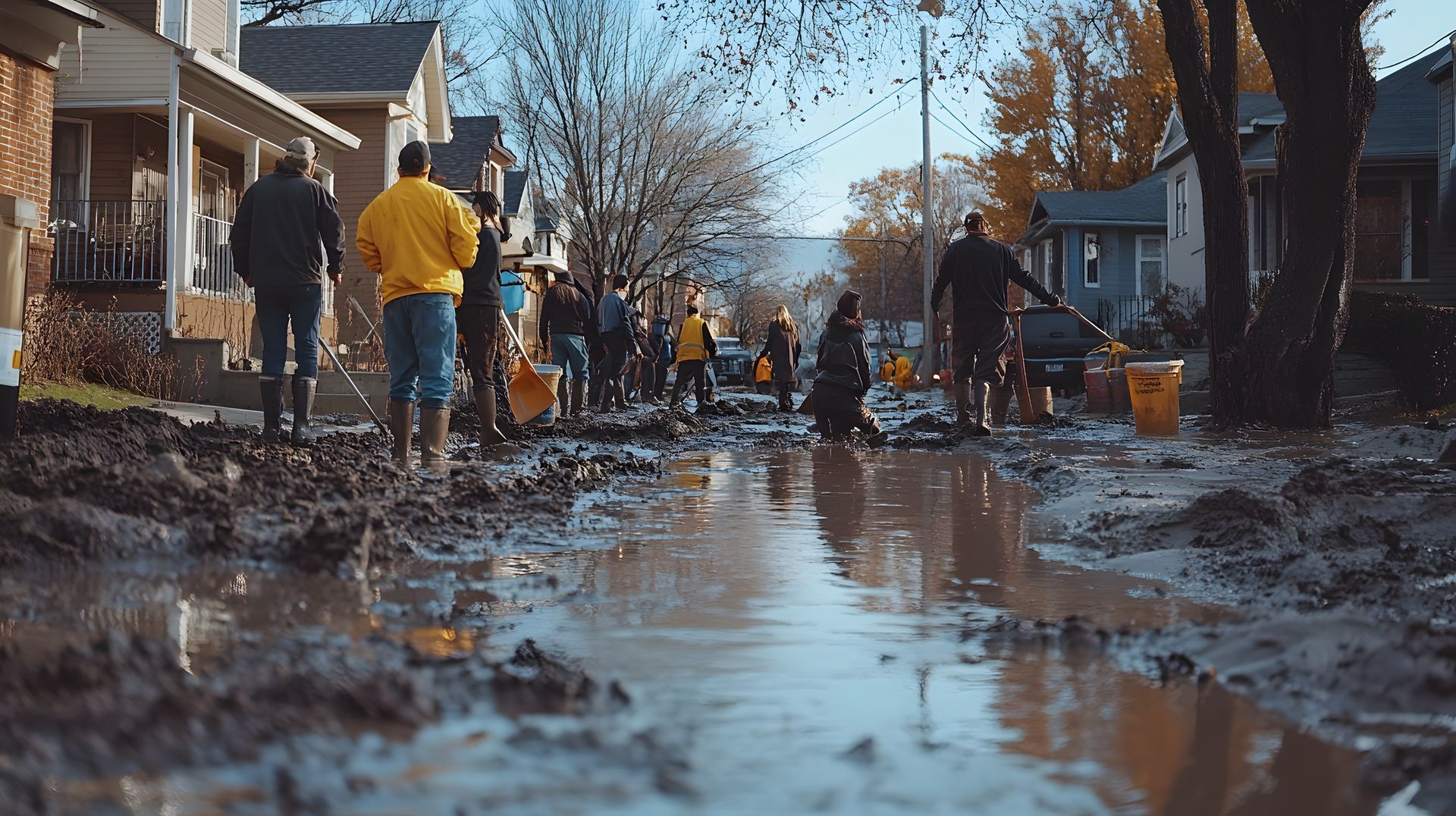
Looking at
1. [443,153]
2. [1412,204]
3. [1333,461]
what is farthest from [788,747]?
[443,153]

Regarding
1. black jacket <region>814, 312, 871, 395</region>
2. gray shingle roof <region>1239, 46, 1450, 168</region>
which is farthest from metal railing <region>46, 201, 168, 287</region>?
gray shingle roof <region>1239, 46, 1450, 168</region>

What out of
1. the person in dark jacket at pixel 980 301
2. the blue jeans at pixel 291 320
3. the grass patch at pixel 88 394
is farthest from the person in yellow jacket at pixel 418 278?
the person in dark jacket at pixel 980 301

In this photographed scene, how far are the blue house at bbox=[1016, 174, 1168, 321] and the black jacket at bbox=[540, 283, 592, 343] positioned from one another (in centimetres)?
2731

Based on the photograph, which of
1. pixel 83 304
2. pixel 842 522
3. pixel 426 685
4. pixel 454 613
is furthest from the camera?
pixel 83 304

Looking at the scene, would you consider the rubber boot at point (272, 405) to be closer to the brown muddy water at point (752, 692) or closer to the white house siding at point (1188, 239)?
the brown muddy water at point (752, 692)

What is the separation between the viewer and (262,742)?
96.4 inches

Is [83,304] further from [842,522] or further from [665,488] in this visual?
[842,522]

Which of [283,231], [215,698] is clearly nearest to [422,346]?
[283,231]

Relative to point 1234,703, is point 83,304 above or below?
above

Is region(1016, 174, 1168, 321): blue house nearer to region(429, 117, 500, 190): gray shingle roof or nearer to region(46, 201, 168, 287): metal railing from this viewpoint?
region(429, 117, 500, 190): gray shingle roof

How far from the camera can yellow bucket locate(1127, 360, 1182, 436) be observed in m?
13.6

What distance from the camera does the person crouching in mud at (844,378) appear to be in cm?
1298

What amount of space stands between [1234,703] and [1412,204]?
91.5 feet

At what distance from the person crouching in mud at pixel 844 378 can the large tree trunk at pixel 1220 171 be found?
166 inches
